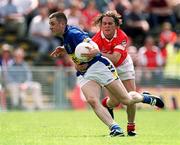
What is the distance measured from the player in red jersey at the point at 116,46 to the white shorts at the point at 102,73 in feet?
1.25

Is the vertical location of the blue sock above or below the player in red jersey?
below

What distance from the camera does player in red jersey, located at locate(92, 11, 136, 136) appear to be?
43.3ft

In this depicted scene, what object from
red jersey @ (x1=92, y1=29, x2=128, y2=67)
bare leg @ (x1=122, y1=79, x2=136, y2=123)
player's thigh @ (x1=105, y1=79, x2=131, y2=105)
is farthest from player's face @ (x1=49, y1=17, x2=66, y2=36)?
bare leg @ (x1=122, y1=79, x2=136, y2=123)

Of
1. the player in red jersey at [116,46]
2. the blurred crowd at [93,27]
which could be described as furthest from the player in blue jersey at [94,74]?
the blurred crowd at [93,27]

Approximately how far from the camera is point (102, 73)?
1263cm

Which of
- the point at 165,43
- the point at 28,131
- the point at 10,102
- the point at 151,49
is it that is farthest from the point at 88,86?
the point at 165,43

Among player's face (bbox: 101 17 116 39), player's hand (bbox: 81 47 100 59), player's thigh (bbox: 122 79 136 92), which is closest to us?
player's hand (bbox: 81 47 100 59)

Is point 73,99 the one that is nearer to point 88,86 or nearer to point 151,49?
point 151,49

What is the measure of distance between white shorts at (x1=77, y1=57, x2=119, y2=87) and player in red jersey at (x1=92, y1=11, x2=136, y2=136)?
0.38m

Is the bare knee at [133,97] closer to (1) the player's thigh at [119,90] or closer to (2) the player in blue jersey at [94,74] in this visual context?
(2) the player in blue jersey at [94,74]

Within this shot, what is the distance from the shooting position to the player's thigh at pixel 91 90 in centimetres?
1257

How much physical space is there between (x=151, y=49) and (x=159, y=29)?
3.58 m

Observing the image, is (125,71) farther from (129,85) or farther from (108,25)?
(108,25)

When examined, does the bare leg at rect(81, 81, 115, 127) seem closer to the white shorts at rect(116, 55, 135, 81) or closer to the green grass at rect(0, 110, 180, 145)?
the green grass at rect(0, 110, 180, 145)
